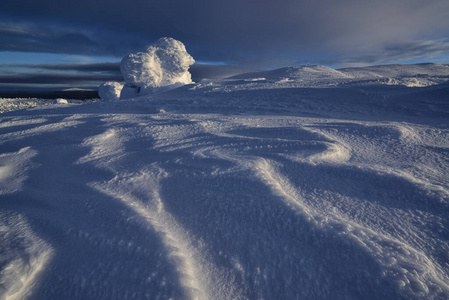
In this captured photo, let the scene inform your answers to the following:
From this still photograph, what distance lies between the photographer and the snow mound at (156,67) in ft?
33.9

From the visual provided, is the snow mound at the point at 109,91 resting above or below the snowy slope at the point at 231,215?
below

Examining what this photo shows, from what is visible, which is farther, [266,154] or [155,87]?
[155,87]

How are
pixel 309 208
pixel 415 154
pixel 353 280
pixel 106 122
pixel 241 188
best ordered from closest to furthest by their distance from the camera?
1. pixel 353 280
2. pixel 309 208
3. pixel 241 188
4. pixel 415 154
5. pixel 106 122

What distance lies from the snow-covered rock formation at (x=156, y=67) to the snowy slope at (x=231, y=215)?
8936mm

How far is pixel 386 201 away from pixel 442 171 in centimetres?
68

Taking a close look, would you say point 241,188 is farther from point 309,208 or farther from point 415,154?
point 415,154

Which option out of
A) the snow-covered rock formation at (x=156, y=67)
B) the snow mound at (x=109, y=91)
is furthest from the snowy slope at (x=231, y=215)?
the snow mound at (x=109, y=91)

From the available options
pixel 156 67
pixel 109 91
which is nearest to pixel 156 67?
pixel 156 67

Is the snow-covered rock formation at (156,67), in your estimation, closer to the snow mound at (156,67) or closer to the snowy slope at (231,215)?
the snow mound at (156,67)

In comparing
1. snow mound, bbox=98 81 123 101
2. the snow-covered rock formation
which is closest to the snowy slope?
the snow-covered rock formation

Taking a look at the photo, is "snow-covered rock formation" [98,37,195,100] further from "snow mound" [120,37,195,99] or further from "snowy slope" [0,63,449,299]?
"snowy slope" [0,63,449,299]

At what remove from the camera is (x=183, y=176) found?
1.58m

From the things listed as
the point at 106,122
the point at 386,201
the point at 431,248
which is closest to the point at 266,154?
the point at 386,201

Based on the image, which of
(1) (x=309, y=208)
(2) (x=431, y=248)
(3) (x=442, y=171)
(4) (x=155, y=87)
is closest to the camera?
(2) (x=431, y=248)
